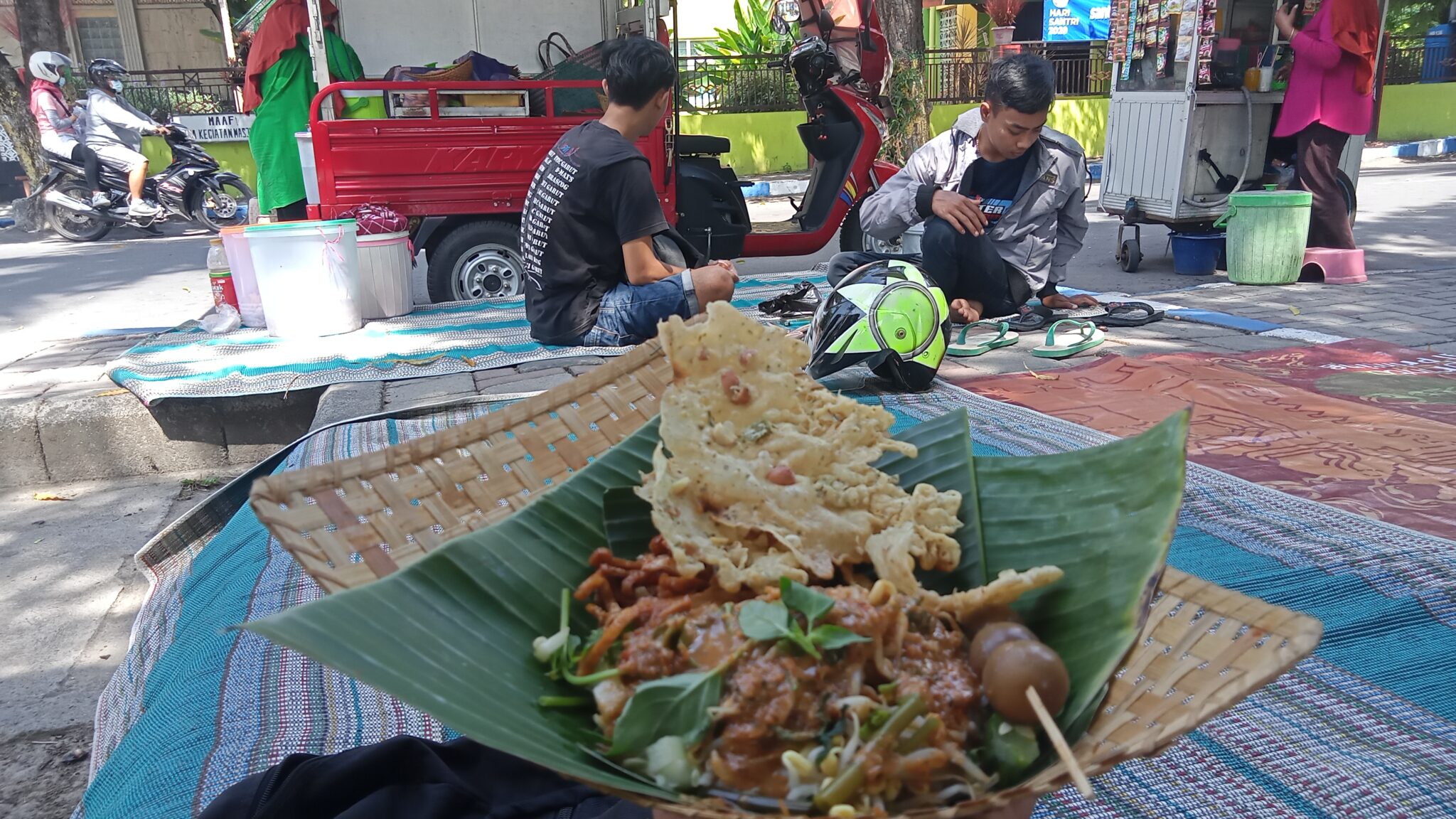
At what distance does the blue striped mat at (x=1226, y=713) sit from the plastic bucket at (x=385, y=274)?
3.23 meters

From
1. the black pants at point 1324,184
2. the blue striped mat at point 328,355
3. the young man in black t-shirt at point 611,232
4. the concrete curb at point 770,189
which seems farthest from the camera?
the concrete curb at point 770,189

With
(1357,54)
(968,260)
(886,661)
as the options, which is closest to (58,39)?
(968,260)

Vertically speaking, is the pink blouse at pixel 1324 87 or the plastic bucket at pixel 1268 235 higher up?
the pink blouse at pixel 1324 87

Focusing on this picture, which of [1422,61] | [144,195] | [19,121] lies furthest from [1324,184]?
[1422,61]

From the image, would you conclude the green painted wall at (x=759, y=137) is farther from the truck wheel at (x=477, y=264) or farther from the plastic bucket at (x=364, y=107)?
the truck wheel at (x=477, y=264)

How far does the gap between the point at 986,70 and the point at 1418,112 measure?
337 inches

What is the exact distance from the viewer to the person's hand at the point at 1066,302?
520cm

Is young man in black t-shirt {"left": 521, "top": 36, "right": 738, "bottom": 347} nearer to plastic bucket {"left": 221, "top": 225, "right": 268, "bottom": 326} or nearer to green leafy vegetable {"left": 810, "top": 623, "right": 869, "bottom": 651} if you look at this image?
plastic bucket {"left": 221, "top": 225, "right": 268, "bottom": 326}

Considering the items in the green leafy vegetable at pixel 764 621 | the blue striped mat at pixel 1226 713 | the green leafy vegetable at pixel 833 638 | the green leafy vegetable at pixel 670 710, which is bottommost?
the blue striped mat at pixel 1226 713

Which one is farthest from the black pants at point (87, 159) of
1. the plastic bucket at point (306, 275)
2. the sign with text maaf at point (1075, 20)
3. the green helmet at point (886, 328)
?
the sign with text maaf at point (1075, 20)

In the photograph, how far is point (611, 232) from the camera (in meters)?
4.35

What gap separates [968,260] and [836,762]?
422 centimetres

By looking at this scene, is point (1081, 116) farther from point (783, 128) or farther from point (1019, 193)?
point (1019, 193)

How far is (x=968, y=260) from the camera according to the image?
4777mm
